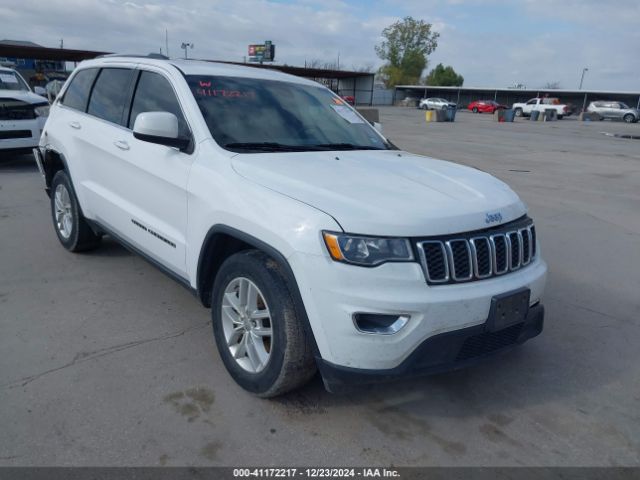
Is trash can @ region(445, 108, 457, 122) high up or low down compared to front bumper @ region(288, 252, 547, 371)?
up

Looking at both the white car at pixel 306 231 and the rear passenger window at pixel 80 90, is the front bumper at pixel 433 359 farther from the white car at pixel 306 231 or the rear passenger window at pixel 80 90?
the rear passenger window at pixel 80 90

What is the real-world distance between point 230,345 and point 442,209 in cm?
147

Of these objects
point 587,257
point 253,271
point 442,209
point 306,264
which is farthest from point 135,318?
point 587,257

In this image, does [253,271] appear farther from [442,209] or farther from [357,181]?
[442,209]

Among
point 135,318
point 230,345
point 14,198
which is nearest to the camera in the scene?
point 230,345

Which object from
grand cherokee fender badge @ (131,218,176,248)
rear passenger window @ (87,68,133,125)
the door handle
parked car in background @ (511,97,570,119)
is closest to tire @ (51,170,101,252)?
rear passenger window @ (87,68,133,125)

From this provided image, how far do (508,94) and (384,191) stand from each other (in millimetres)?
77832

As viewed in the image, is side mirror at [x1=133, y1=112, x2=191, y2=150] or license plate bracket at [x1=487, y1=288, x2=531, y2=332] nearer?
license plate bracket at [x1=487, y1=288, x2=531, y2=332]

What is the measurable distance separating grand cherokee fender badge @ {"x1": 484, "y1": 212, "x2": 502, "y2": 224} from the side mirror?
190cm

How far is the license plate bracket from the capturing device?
2617 mm

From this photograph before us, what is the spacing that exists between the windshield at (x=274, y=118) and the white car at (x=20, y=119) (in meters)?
7.74

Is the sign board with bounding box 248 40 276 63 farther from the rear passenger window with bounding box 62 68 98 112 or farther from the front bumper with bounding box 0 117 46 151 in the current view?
the rear passenger window with bounding box 62 68 98 112

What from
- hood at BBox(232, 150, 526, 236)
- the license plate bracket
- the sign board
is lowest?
the license plate bracket

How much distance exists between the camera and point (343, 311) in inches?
94.3
